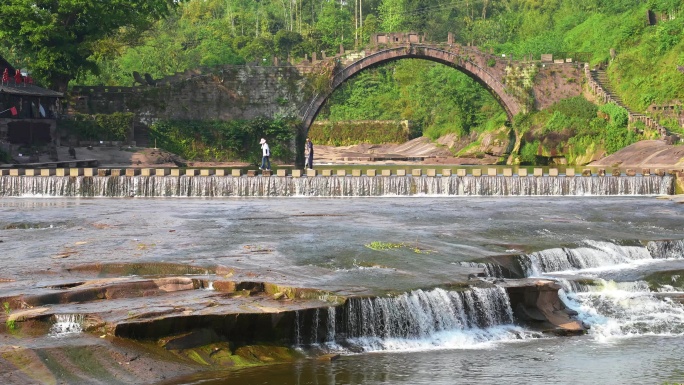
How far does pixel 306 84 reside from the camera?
7544 cm

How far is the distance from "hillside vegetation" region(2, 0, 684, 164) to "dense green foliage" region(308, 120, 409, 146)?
5.77 ft

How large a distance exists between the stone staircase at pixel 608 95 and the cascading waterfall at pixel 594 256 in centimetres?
3443

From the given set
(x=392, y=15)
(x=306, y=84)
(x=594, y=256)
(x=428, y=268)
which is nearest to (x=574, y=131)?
(x=306, y=84)

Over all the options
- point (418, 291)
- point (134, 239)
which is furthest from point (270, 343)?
point (134, 239)

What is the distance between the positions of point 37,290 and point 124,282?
1.65 m

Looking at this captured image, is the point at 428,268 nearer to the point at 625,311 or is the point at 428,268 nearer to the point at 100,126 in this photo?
the point at 625,311

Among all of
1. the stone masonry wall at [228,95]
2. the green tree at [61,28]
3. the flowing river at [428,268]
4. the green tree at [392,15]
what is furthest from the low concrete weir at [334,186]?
the green tree at [392,15]

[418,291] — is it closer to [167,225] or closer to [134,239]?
[134,239]

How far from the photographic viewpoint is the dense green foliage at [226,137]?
7419 centimetres

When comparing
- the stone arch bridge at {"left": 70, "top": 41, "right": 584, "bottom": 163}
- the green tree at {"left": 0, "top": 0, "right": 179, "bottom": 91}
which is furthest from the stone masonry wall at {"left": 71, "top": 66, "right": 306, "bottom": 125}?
the green tree at {"left": 0, "top": 0, "right": 179, "bottom": 91}

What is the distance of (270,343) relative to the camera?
18922 mm

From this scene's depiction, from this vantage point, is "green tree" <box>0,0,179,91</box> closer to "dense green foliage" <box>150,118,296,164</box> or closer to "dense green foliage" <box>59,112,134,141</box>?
"dense green foliage" <box>59,112,134,141</box>

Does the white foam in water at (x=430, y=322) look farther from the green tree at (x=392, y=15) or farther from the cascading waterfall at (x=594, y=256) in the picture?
the green tree at (x=392, y=15)

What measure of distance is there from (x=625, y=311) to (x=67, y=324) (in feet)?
38.8
